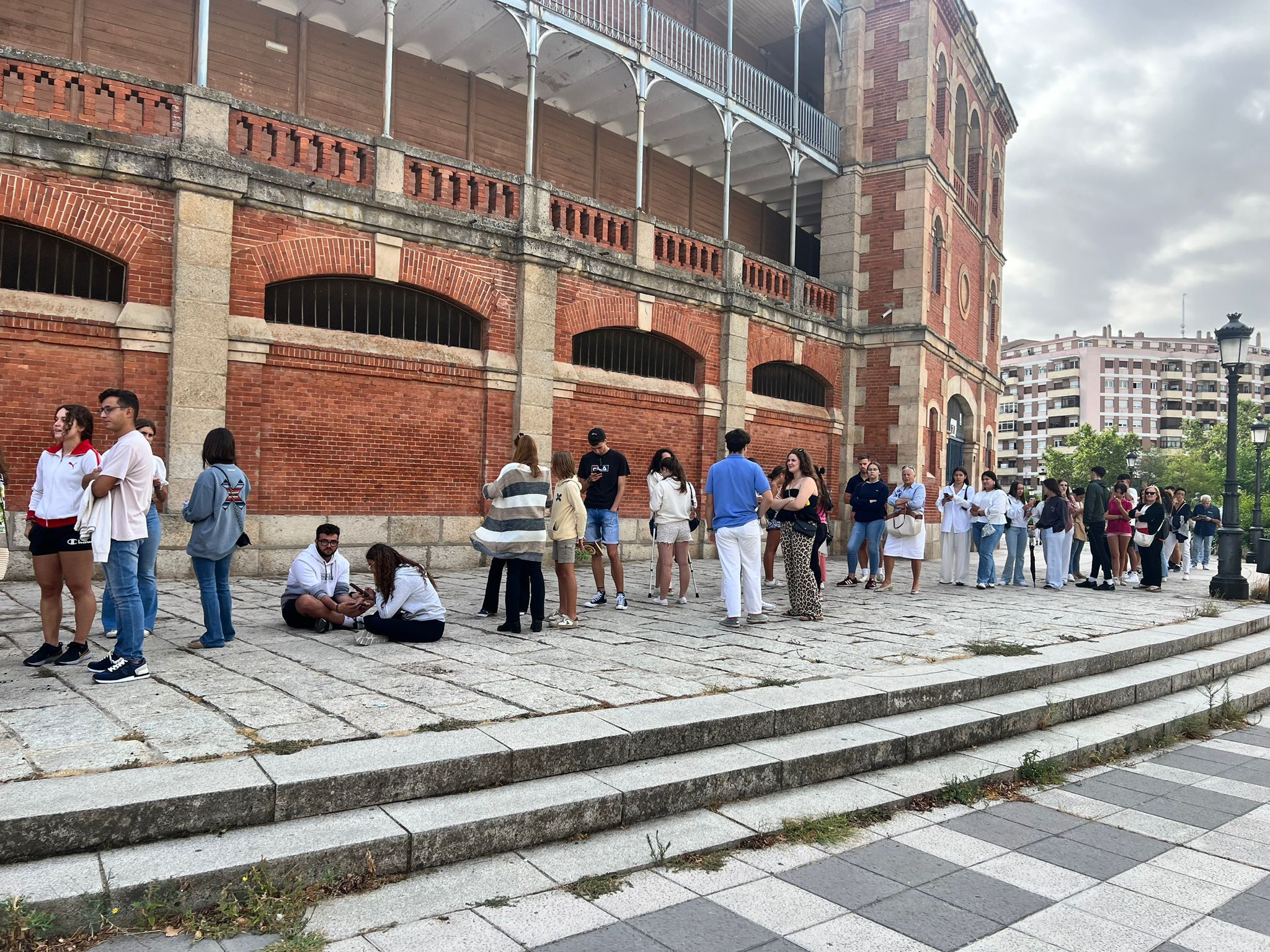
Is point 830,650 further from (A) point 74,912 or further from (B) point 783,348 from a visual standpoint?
(B) point 783,348

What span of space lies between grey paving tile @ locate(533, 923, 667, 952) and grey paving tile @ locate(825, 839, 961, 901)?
1179 millimetres

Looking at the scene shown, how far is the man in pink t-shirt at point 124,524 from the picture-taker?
5.02 m

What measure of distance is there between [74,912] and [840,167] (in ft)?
64.2

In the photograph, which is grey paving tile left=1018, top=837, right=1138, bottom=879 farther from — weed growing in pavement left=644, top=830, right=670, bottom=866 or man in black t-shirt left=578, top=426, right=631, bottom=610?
man in black t-shirt left=578, top=426, right=631, bottom=610

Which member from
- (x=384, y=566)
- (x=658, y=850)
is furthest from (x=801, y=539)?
(x=658, y=850)

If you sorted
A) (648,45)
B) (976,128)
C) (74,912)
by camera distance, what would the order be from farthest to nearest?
(976,128) → (648,45) → (74,912)

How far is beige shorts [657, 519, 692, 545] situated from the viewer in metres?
9.26

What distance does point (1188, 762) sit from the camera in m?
5.68

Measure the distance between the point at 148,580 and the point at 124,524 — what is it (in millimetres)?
934

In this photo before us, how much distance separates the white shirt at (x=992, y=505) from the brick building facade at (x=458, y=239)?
4783mm

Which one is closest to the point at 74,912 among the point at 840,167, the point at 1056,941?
the point at 1056,941

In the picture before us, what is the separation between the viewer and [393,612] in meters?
6.45

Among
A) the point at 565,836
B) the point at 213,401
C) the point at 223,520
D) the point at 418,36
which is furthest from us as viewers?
the point at 418,36

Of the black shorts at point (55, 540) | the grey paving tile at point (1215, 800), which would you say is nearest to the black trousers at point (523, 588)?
the black shorts at point (55, 540)
